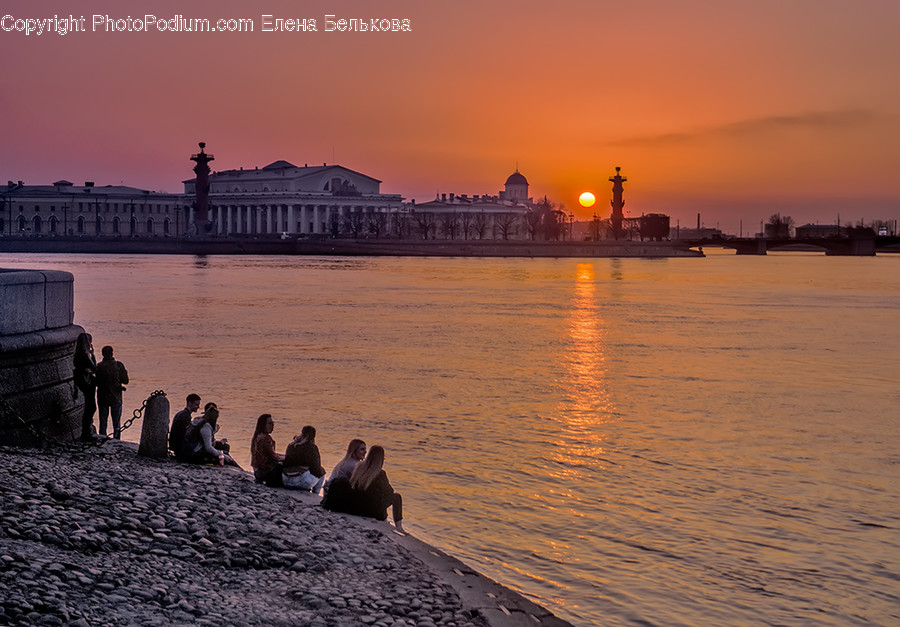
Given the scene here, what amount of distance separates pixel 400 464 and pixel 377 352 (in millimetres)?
14301

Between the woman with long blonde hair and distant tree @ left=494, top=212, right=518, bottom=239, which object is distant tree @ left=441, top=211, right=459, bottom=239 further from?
the woman with long blonde hair

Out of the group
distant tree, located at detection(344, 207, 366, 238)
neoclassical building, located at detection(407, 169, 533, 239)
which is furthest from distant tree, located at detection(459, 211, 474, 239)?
distant tree, located at detection(344, 207, 366, 238)

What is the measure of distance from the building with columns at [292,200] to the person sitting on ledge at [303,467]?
145m

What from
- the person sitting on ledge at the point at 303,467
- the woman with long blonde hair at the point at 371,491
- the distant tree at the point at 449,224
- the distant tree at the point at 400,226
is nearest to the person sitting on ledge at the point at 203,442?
the person sitting on ledge at the point at 303,467

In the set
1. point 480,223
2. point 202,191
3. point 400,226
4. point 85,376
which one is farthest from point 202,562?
point 480,223


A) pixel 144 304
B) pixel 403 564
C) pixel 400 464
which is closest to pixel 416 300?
pixel 144 304

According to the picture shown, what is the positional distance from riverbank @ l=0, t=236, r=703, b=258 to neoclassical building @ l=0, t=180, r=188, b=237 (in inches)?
929

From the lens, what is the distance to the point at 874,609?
8.73 metres

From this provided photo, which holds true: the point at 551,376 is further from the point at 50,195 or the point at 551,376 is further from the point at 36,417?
the point at 50,195

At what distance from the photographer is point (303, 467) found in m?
10.9

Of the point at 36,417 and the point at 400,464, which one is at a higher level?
the point at 36,417

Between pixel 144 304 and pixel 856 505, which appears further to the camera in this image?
pixel 144 304

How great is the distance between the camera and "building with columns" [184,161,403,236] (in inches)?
6467

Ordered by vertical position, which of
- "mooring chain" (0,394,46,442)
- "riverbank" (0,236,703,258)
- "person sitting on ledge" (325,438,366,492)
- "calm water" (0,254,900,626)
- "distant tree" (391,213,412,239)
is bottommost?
"calm water" (0,254,900,626)
